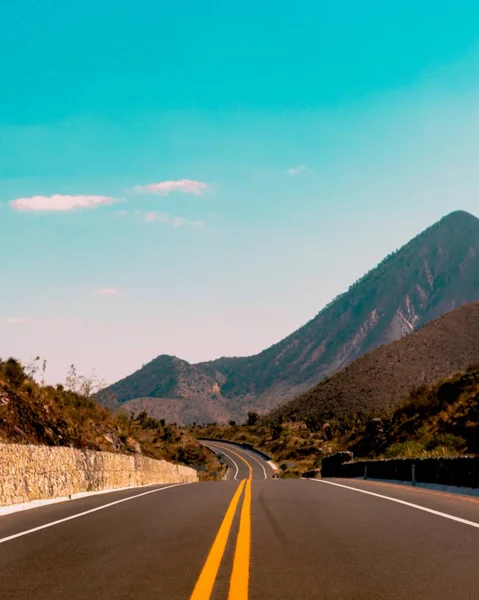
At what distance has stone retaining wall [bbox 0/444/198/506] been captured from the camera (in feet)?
52.6

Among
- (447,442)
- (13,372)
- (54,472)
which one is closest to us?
(54,472)

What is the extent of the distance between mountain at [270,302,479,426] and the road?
114056 mm

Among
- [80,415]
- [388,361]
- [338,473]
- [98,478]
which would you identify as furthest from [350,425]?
[98,478]

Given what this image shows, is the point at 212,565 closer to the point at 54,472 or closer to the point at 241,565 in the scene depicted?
the point at 241,565

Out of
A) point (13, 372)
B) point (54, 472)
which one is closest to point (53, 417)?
point (13, 372)

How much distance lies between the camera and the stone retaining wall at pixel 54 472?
16.0 metres

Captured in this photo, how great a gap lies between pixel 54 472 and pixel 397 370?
125m

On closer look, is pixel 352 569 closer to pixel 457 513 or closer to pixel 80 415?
pixel 457 513

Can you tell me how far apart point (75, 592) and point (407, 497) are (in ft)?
38.5

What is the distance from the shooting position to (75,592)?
606 cm

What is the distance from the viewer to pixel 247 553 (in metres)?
7.88

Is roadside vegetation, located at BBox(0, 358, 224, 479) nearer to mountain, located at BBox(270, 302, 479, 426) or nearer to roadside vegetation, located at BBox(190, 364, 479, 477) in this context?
roadside vegetation, located at BBox(190, 364, 479, 477)

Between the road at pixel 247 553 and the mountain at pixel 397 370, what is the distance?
114m

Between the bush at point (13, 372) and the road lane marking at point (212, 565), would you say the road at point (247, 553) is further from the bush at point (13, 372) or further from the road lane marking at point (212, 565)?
the bush at point (13, 372)
